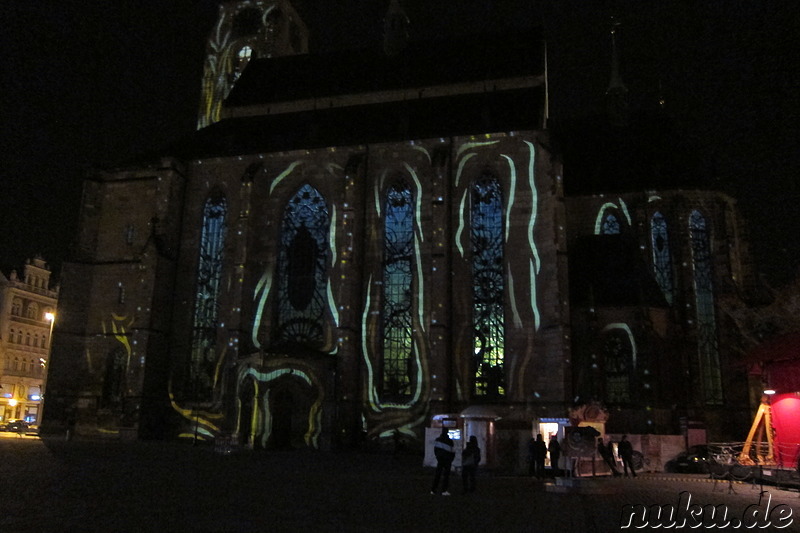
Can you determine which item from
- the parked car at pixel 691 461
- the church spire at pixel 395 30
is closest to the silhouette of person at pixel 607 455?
the parked car at pixel 691 461

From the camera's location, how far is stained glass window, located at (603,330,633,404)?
26.0 m

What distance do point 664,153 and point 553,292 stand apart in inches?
468

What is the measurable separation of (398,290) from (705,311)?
13399mm

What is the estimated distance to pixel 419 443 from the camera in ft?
81.0

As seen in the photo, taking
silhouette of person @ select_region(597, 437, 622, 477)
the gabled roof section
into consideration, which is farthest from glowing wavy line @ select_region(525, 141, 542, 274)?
silhouette of person @ select_region(597, 437, 622, 477)

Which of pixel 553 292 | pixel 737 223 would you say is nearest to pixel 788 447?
pixel 553 292

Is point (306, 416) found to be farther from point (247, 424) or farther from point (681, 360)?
point (681, 360)

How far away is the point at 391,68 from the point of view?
3428 centimetres

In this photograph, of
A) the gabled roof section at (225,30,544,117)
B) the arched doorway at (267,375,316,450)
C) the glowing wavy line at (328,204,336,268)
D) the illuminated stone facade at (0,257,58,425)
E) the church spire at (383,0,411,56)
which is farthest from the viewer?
the illuminated stone facade at (0,257,58,425)

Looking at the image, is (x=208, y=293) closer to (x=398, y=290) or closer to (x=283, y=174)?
(x=283, y=174)

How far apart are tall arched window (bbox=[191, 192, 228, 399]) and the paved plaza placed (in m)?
10.6

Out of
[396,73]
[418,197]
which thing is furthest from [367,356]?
[396,73]

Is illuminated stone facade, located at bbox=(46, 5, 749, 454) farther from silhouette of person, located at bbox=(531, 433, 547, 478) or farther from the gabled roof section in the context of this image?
silhouette of person, located at bbox=(531, 433, 547, 478)

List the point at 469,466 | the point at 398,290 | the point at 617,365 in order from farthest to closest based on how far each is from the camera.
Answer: the point at 398,290 → the point at 617,365 → the point at 469,466
